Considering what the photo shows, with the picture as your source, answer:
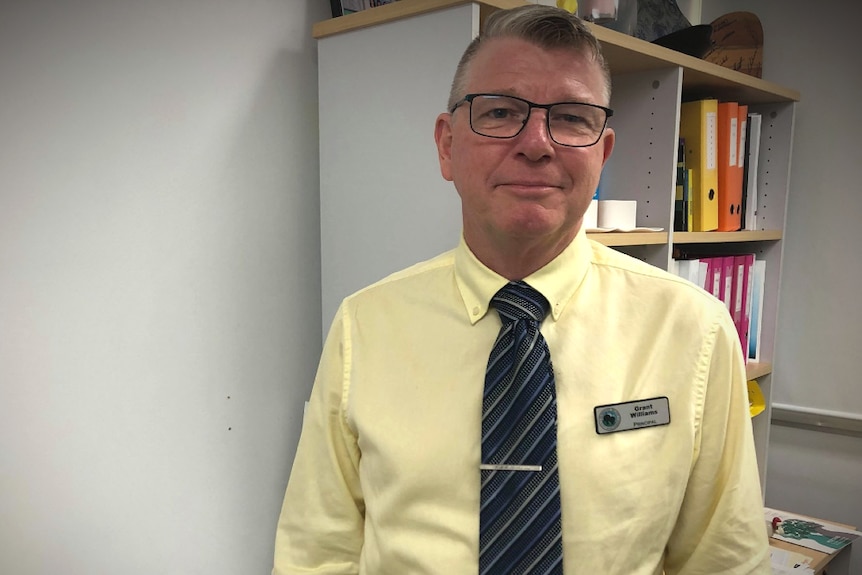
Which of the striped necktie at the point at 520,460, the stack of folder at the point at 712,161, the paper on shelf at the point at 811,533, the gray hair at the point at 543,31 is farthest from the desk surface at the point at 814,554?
the gray hair at the point at 543,31

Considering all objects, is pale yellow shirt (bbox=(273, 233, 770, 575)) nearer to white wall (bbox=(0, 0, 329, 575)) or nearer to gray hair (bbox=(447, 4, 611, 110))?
gray hair (bbox=(447, 4, 611, 110))

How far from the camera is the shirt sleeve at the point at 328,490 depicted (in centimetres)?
107

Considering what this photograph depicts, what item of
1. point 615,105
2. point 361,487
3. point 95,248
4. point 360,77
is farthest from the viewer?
point 615,105

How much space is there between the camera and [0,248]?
108 cm

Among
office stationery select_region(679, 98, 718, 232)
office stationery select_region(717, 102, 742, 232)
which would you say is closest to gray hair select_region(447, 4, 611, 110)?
office stationery select_region(679, 98, 718, 232)

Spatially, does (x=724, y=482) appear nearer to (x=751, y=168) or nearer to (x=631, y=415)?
(x=631, y=415)

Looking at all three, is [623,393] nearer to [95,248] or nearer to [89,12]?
[95,248]

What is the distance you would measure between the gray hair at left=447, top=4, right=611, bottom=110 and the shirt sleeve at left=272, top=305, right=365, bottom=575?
496 mm

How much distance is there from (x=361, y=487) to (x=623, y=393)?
17.6 inches

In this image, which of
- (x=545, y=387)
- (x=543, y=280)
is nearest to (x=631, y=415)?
(x=545, y=387)

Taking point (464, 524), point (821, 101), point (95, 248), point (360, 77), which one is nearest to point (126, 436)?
point (95, 248)

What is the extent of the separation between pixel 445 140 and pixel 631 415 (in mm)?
513

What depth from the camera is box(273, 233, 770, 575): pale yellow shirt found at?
0.93m

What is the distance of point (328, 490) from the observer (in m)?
1.08
